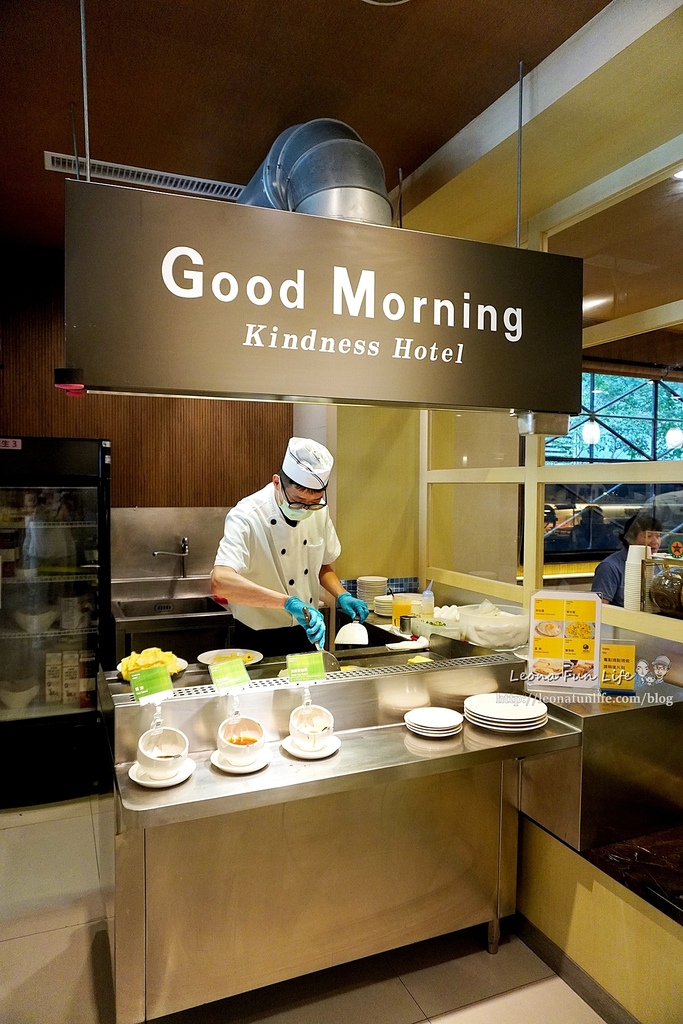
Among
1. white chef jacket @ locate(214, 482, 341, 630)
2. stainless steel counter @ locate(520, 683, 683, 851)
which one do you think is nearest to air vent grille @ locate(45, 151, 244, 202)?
white chef jacket @ locate(214, 482, 341, 630)

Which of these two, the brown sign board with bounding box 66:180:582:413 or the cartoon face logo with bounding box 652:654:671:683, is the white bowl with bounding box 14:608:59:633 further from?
the cartoon face logo with bounding box 652:654:671:683

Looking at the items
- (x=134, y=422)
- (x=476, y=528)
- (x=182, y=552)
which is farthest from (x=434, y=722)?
(x=134, y=422)

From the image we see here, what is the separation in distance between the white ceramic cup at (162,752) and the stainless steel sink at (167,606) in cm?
227

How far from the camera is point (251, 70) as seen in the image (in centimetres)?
215

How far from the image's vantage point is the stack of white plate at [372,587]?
12.6 feet

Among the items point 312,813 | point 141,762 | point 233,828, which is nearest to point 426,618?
point 312,813

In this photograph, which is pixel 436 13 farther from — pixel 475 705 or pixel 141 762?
pixel 141 762

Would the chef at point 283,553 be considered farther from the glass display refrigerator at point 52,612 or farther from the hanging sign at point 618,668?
the hanging sign at point 618,668

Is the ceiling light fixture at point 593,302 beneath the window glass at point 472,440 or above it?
above

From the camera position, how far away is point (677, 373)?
7.39 feet

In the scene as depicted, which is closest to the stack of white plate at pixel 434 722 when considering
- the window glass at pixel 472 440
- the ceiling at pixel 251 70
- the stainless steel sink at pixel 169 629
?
the window glass at pixel 472 440

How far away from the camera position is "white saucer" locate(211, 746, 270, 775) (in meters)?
1.77

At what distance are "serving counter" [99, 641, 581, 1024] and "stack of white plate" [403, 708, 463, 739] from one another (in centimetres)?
3

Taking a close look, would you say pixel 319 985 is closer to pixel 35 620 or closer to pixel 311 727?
pixel 311 727
